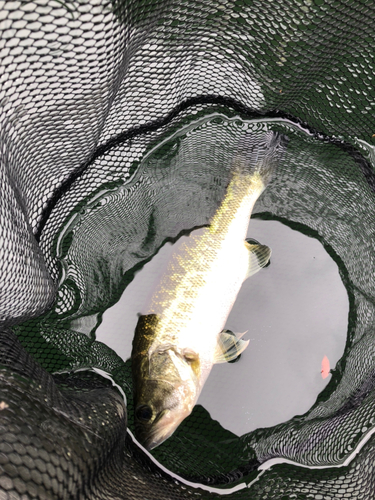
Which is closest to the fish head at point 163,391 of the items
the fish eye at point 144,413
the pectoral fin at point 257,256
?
the fish eye at point 144,413

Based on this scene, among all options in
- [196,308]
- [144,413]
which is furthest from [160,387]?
[196,308]

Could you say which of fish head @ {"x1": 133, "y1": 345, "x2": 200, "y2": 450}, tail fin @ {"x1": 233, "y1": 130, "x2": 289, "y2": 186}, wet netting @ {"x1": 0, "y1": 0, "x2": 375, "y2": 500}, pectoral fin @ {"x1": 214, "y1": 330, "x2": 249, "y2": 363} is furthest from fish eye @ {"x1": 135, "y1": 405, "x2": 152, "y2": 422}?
tail fin @ {"x1": 233, "y1": 130, "x2": 289, "y2": 186}

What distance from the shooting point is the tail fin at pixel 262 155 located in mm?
2285

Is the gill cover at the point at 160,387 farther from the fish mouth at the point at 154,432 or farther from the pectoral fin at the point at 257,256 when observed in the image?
the pectoral fin at the point at 257,256

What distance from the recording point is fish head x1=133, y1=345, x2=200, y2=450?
5.78 feet

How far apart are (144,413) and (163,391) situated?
0.14 metres

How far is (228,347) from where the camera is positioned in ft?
7.05

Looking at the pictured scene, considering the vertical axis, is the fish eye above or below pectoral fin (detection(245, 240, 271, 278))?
below

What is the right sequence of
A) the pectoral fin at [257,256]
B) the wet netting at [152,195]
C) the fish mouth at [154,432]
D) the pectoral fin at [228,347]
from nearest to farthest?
1. the wet netting at [152,195]
2. the fish mouth at [154,432]
3. the pectoral fin at [228,347]
4. the pectoral fin at [257,256]

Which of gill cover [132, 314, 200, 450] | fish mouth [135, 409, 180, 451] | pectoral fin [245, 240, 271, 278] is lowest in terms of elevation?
fish mouth [135, 409, 180, 451]

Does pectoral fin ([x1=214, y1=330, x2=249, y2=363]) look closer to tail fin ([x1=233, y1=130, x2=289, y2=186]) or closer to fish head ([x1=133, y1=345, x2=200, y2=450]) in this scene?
fish head ([x1=133, y1=345, x2=200, y2=450])

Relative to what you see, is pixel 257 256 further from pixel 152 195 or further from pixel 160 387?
pixel 160 387

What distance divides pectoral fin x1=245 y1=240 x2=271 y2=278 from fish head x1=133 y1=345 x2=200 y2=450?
67 centimetres

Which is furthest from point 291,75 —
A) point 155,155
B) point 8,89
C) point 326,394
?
point 326,394
